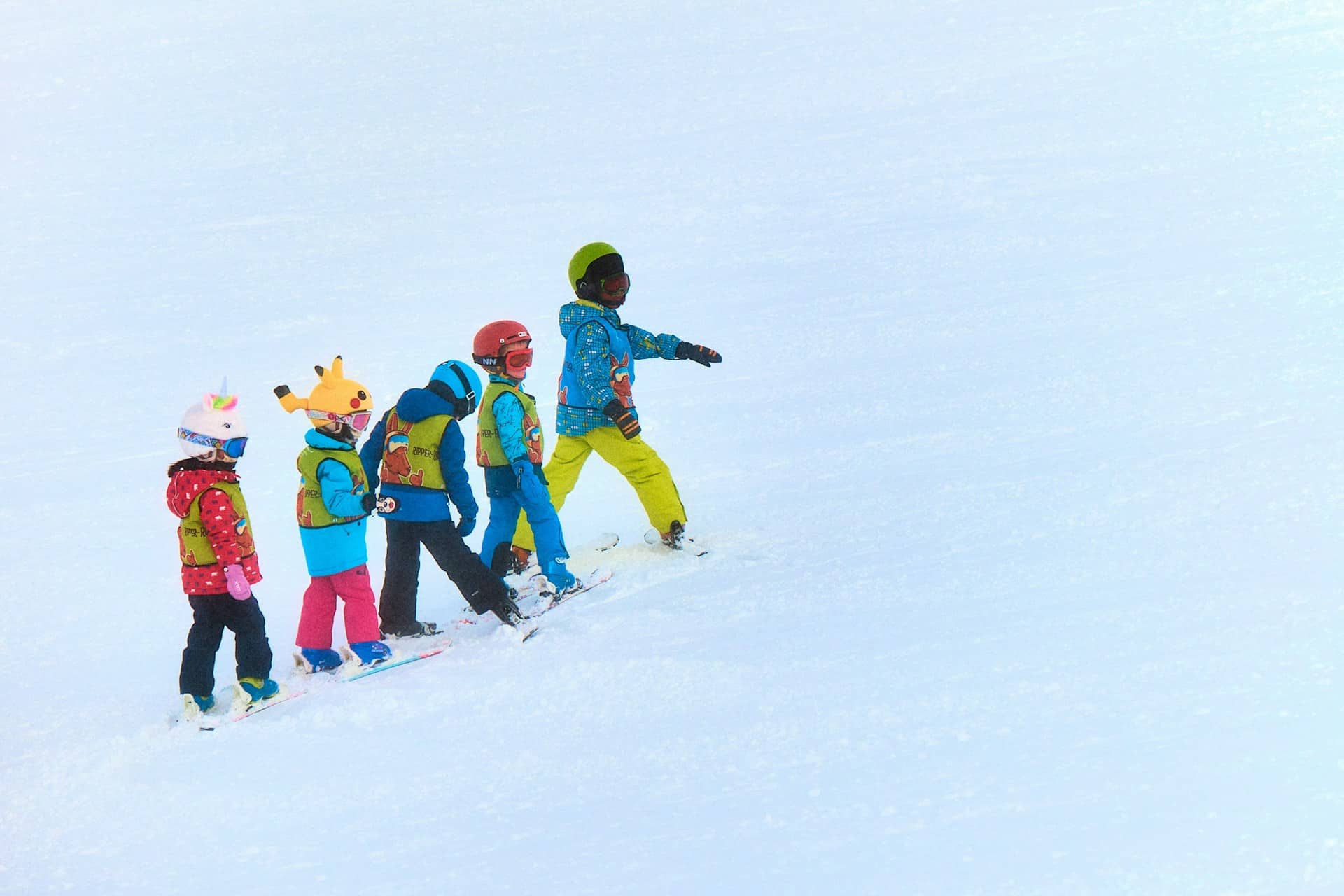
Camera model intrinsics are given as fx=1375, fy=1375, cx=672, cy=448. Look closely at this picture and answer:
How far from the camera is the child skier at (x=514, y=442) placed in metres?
6.54

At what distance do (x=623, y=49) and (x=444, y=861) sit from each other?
11555 mm

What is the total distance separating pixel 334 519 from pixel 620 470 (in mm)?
1604

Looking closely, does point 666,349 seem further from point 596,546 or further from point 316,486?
point 316,486

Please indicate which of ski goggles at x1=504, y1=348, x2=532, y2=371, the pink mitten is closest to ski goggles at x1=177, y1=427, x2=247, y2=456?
the pink mitten

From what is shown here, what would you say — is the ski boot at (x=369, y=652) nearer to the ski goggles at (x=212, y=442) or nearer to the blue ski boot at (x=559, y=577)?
the blue ski boot at (x=559, y=577)

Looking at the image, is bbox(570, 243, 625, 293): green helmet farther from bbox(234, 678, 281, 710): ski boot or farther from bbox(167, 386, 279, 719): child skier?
bbox(234, 678, 281, 710): ski boot

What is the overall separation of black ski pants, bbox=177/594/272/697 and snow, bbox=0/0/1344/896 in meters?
0.28

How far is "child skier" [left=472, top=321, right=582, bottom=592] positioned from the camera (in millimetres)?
6543

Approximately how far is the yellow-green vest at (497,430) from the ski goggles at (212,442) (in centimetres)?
126

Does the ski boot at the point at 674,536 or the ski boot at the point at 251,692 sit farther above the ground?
the ski boot at the point at 674,536

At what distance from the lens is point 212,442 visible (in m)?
5.62

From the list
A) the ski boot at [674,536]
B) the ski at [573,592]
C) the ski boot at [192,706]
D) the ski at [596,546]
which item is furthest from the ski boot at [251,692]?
the ski boot at [674,536]

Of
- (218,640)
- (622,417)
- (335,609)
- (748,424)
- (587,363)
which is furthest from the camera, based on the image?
(748,424)

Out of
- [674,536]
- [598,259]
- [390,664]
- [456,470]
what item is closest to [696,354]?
[598,259]
